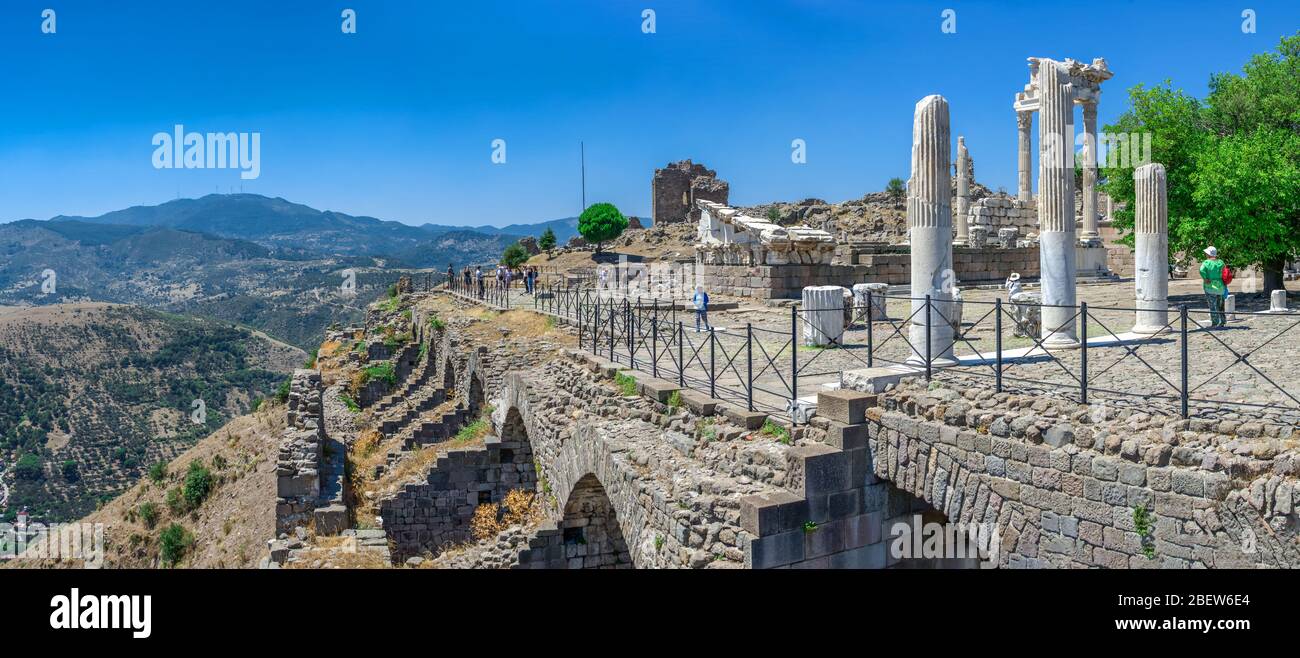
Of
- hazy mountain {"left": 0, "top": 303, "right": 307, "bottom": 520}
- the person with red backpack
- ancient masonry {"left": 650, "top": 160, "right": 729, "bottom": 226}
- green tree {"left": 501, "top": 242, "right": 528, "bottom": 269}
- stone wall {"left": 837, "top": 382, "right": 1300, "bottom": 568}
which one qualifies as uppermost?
ancient masonry {"left": 650, "top": 160, "right": 729, "bottom": 226}

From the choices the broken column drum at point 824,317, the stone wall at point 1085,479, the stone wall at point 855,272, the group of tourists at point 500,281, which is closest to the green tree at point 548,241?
the group of tourists at point 500,281

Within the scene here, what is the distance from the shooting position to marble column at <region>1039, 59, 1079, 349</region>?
11.7 metres

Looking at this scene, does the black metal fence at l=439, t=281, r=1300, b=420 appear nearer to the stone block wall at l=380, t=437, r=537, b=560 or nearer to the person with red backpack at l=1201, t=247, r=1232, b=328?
the person with red backpack at l=1201, t=247, r=1232, b=328

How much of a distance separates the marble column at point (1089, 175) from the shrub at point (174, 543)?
2560 cm

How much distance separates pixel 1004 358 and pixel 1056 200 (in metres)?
3.20

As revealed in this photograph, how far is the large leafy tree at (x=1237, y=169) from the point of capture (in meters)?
16.3

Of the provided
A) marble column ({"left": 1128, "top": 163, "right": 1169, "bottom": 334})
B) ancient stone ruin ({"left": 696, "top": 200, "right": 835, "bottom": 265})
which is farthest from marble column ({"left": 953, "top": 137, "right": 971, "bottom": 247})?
marble column ({"left": 1128, "top": 163, "right": 1169, "bottom": 334})

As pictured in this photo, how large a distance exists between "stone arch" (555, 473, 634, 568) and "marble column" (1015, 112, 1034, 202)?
27.1m

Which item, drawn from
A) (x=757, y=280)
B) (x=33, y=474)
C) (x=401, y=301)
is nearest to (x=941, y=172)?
(x=757, y=280)

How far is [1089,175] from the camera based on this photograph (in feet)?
93.9

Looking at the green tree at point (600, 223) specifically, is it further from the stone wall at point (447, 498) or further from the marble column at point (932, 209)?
the marble column at point (932, 209)

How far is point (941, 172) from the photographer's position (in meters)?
10.2

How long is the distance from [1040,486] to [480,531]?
1175cm

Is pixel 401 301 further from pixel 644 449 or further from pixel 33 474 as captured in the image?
pixel 644 449
